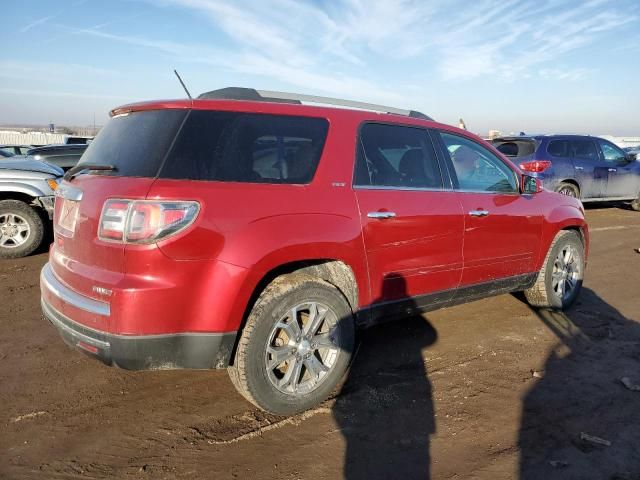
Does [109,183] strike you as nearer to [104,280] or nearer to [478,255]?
[104,280]

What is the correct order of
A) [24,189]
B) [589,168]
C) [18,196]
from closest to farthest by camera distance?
[24,189] → [18,196] → [589,168]

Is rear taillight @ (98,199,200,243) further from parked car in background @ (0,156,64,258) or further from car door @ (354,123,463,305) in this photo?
parked car in background @ (0,156,64,258)

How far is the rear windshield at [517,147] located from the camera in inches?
401

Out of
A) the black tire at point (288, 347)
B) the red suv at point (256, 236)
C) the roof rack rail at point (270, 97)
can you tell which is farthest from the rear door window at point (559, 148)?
the black tire at point (288, 347)

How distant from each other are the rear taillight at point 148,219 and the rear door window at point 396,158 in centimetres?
115

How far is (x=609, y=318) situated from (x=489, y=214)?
5.87 ft

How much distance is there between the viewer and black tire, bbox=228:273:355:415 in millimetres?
2699

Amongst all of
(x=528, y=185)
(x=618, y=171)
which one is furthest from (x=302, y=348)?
(x=618, y=171)

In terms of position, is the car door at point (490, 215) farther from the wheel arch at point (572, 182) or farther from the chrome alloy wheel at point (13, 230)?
the wheel arch at point (572, 182)

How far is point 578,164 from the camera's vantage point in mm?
10555

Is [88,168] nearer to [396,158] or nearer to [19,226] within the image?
[396,158]

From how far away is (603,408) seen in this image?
3.05 metres

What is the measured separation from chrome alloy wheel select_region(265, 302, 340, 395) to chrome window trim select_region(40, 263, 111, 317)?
88 cm

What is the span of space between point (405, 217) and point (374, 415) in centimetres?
127
